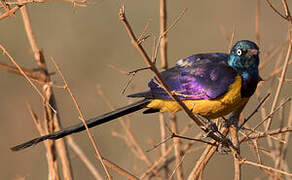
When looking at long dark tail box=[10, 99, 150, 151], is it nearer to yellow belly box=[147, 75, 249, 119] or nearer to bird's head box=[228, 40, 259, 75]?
yellow belly box=[147, 75, 249, 119]

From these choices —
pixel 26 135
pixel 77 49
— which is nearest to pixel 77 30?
pixel 77 49

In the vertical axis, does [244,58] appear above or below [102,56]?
below

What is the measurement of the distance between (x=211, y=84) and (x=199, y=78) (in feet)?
0.38

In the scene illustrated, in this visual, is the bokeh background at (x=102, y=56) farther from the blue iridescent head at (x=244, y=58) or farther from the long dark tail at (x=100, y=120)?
the blue iridescent head at (x=244, y=58)

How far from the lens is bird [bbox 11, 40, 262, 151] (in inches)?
157

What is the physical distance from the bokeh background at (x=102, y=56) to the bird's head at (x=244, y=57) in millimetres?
4478

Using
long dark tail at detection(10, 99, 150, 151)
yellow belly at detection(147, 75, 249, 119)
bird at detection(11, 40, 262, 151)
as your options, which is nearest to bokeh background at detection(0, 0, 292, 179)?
long dark tail at detection(10, 99, 150, 151)

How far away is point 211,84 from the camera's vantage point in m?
4.03

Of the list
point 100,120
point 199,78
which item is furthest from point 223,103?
point 100,120

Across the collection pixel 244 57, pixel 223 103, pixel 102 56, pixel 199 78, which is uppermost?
pixel 102 56

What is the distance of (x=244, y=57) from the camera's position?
4012mm

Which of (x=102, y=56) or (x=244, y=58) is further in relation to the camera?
(x=102, y=56)

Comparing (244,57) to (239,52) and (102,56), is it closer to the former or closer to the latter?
(239,52)

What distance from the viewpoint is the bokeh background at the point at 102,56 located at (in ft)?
30.1
